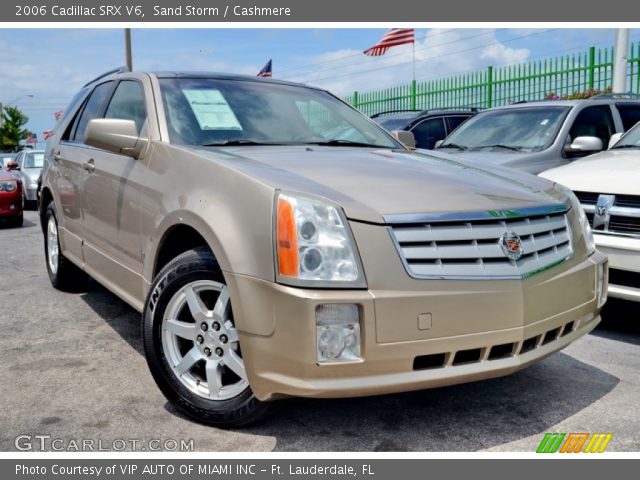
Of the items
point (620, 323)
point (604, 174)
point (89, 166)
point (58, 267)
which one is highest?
point (89, 166)

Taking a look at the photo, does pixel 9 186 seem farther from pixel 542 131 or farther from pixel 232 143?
pixel 232 143

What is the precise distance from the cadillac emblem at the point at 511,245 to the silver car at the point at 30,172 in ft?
44.7

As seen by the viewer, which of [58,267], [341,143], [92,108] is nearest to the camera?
[341,143]

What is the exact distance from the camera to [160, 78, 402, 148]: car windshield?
3586 mm

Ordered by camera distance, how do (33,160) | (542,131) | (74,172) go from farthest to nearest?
1. (33,160)
2. (542,131)
3. (74,172)

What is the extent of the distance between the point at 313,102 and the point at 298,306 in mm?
2217

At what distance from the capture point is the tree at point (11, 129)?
6438 cm

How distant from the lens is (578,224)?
325 cm

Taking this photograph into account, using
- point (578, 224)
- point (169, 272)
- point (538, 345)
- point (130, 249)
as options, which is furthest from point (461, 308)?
point (130, 249)

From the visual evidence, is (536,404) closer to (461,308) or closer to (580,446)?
(580,446)

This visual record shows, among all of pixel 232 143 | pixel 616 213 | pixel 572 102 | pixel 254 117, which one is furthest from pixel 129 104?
pixel 572 102

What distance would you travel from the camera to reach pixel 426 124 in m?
10.7

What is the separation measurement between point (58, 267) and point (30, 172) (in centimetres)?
1078

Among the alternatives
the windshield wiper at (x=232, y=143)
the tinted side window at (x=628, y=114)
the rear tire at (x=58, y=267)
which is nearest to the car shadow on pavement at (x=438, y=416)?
the windshield wiper at (x=232, y=143)
